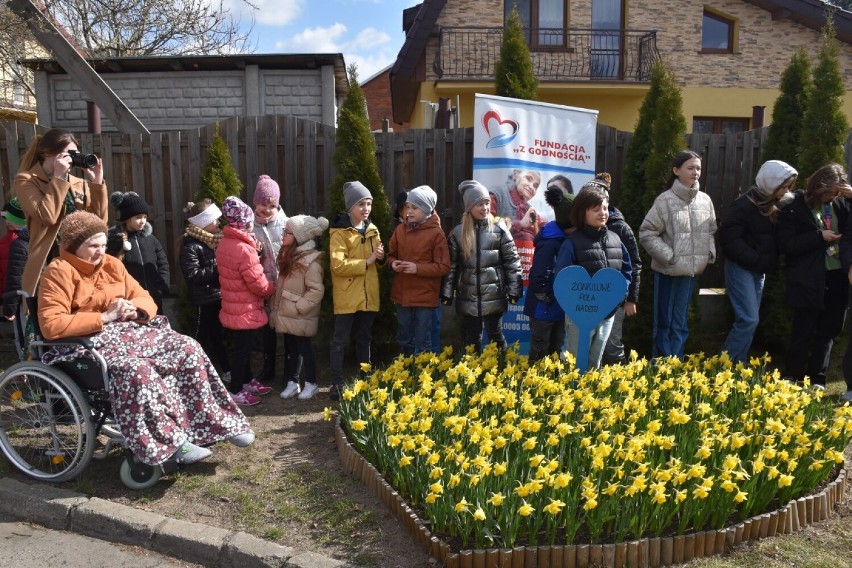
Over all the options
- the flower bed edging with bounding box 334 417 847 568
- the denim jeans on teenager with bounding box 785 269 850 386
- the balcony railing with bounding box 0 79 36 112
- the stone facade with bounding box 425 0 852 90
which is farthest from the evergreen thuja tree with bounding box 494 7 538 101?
the balcony railing with bounding box 0 79 36 112

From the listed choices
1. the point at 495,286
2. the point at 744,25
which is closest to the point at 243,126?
the point at 495,286

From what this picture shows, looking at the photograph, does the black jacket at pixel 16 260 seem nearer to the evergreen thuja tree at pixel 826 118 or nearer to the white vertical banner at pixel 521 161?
the white vertical banner at pixel 521 161

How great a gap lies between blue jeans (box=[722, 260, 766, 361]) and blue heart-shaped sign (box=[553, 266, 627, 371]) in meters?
1.78

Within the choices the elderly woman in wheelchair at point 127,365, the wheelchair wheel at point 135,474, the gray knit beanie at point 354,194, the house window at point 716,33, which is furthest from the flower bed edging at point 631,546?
the house window at point 716,33

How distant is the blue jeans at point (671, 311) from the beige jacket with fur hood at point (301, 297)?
120 inches

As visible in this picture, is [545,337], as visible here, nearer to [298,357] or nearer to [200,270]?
[298,357]

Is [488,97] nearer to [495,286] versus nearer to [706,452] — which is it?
[495,286]

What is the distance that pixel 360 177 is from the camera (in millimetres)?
6828

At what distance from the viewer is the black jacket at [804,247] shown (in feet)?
19.5

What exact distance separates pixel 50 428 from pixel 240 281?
183 centimetres

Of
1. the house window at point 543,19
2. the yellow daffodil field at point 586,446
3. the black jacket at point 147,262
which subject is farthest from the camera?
the house window at point 543,19

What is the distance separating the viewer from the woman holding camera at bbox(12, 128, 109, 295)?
4816 millimetres

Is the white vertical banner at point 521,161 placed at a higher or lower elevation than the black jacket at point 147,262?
higher

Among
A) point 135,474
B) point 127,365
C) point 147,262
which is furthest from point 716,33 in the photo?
point 135,474
